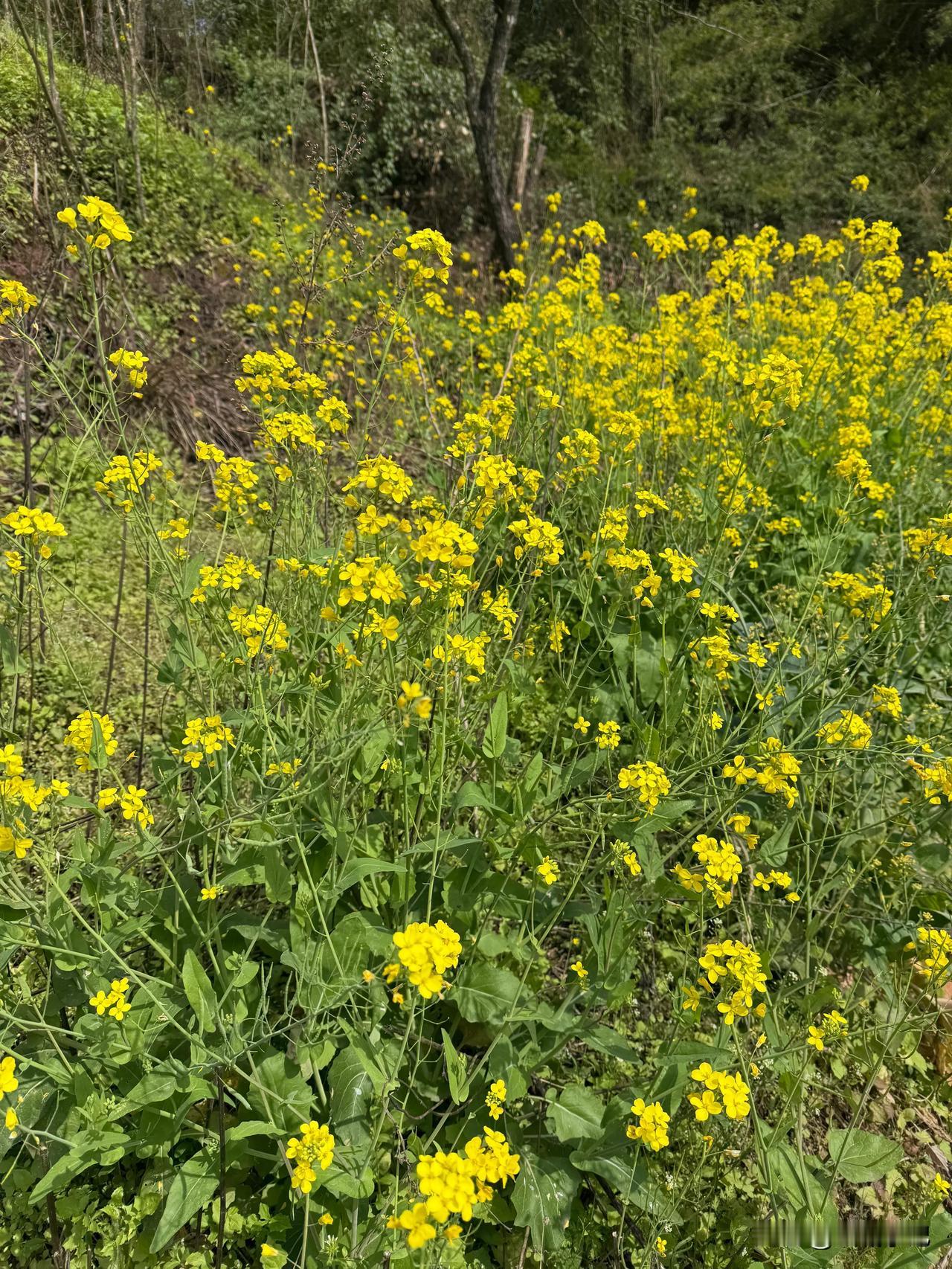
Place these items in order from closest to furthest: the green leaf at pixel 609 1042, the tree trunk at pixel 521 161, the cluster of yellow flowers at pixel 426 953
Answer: the cluster of yellow flowers at pixel 426 953
the green leaf at pixel 609 1042
the tree trunk at pixel 521 161

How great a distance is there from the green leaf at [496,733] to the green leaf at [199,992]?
83 cm

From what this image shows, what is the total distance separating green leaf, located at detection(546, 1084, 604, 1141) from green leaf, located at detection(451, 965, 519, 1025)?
234 millimetres

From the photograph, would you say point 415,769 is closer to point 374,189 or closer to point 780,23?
point 374,189

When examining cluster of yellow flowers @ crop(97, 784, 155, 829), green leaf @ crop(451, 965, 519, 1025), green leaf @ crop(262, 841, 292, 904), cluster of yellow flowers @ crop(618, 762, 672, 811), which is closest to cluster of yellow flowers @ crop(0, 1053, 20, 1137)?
cluster of yellow flowers @ crop(97, 784, 155, 829)

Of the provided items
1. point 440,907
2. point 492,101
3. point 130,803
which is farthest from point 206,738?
point 492,101

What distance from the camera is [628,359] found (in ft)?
13.1

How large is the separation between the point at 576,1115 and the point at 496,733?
891 mm

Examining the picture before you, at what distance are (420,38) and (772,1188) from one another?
481 inches

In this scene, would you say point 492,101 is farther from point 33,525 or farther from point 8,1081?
point 8,1081

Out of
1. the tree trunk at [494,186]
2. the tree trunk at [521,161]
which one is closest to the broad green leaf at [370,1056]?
the tree trunk at [494,186]

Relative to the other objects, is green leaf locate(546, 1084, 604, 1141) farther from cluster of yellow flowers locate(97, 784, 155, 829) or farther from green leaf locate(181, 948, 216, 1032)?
cluster of yellow flowers locate(97, 784, 155, 829)

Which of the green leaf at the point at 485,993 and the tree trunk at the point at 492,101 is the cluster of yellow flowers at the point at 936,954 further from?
the tree trunk at the point at 492,101

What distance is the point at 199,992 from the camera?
1.52 meters

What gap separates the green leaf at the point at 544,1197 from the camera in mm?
1573
